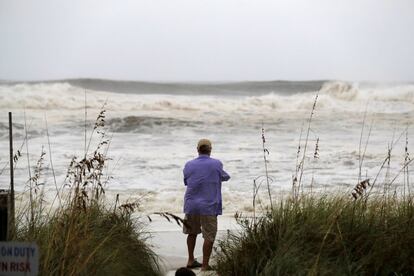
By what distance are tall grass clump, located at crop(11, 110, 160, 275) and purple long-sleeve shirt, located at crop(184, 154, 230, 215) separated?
0.33m

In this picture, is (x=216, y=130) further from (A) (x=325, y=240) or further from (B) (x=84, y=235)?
(B) (x=84, y=235)

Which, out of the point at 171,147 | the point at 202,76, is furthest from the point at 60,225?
the point at 202,76

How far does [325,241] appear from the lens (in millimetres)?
2912

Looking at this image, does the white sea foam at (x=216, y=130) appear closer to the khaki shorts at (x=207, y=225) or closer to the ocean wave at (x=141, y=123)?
the ocean wave at (x=141, y=123)

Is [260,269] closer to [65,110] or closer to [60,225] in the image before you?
[60,225]

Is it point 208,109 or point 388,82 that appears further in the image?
point 208,109

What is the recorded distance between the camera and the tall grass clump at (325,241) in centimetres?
277

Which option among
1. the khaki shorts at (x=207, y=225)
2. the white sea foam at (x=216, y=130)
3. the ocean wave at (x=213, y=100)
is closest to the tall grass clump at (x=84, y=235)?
the khaki shorts at (x=207, y=225)

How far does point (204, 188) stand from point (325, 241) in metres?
1.12

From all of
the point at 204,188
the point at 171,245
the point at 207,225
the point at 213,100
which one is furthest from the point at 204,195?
the point at 213,100

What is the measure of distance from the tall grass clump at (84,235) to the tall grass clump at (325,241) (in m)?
0.45

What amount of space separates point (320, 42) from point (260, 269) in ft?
36.8

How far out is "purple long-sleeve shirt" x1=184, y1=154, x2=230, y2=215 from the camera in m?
3.89

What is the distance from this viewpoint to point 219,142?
11398 mm
